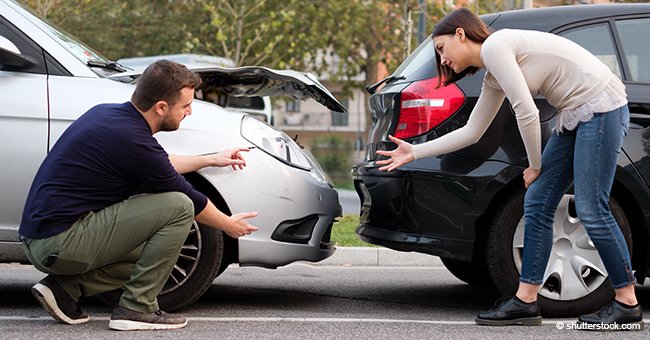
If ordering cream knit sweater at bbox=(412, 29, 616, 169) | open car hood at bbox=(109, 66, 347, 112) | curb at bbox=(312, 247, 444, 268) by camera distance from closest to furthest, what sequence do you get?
cream knit sweater at bbox=(412, 29, 616, 169) → open car hood at bbox=(109, 66, 347, 112) → curb at bbox=(312, 247, 444, 268)

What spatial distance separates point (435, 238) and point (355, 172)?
2.49 ft

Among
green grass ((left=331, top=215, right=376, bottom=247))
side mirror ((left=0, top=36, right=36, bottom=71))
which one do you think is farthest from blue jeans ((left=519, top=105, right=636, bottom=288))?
green grass ((left=331, top=215, right=376, bottom=247))

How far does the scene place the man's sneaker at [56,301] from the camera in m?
4.80

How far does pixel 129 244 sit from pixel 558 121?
201cm

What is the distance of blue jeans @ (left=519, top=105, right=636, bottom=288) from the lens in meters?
4.79

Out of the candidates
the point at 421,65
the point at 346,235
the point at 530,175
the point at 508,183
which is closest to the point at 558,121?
the point at 530,175

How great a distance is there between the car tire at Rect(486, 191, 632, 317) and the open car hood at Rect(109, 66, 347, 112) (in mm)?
1184

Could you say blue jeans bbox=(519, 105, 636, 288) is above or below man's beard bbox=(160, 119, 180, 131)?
below

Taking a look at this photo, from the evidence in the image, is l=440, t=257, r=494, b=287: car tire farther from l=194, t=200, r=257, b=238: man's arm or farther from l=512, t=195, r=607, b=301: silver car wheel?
l=194, t=200, r=257, b=238: man's arm

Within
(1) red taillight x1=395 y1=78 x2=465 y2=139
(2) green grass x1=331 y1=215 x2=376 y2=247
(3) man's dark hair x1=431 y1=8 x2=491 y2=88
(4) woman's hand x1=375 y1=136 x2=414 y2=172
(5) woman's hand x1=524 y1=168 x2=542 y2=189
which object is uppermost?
(3) man's dark hair x1=431 y1=8 x2=491 y2=88

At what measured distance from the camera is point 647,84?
5328 millimetres

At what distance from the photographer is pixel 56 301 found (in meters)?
4.84

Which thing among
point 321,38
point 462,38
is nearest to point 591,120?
point 462,38

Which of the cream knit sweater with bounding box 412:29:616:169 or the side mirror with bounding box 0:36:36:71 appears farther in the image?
the side mirror with bounding box 0:36:36:71
